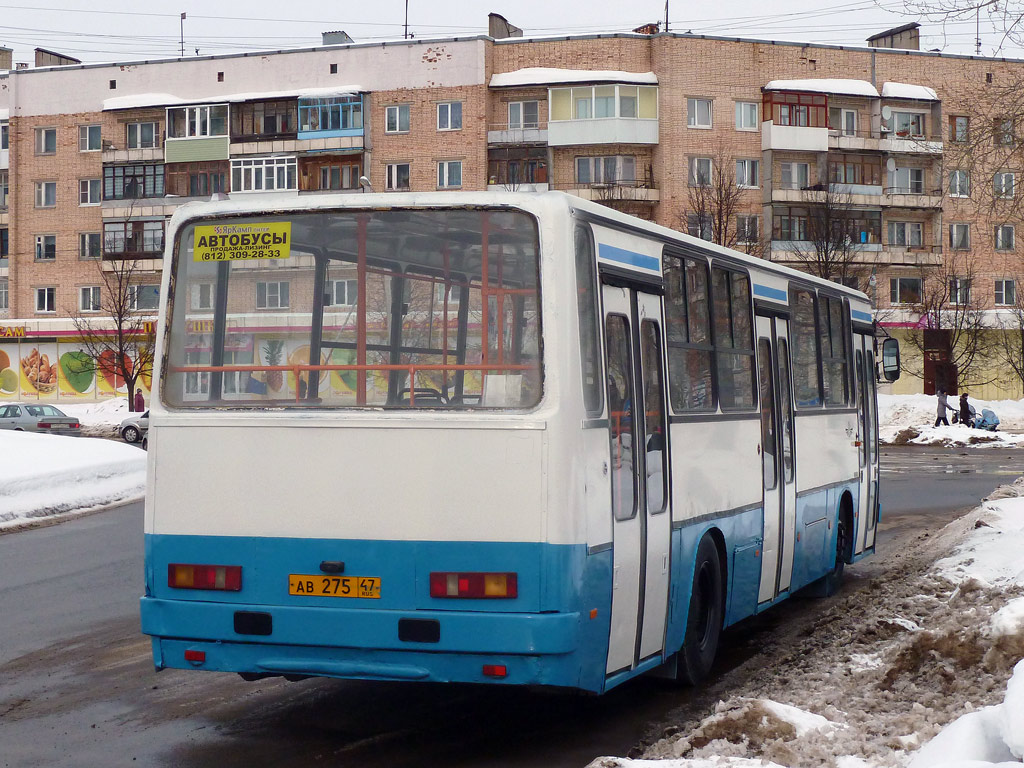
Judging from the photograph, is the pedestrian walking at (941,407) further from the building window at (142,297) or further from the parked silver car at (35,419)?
the building window at (142,297)

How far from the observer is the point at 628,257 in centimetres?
732

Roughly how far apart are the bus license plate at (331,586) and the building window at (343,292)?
4.49 ft

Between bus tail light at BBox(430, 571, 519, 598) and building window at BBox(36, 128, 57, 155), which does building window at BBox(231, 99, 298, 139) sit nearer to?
building window at BBox(36, 128, 57, 155)

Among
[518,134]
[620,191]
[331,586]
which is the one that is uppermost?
[518,134]

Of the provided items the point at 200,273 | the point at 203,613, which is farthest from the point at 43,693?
the point at 200,273

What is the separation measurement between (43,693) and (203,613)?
203cm

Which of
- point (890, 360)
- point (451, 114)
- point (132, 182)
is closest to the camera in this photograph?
point (890, 360)

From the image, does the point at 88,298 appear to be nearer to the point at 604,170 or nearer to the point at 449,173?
the point at 449,173

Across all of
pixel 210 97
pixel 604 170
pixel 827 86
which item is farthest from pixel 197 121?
pixel 827 86

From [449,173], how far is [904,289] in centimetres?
2286

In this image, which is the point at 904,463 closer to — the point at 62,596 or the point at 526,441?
the point at 62,596

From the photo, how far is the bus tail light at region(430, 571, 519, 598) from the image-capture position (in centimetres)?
629

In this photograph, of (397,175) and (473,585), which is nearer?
(473,585)

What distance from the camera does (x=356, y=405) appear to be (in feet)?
21.8
